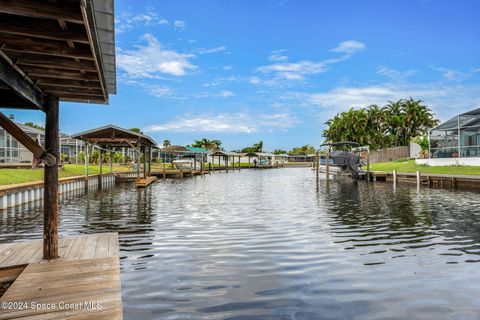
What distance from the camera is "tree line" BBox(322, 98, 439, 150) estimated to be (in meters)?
71.5

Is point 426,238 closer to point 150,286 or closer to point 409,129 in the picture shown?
point 150,286

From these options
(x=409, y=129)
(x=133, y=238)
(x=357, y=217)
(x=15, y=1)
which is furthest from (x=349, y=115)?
(x=15, y=1)

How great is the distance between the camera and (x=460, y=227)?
11.1 meters

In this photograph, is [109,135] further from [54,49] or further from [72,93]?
[54,49]

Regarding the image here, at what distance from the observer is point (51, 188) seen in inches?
236

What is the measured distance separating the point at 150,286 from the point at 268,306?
2.08 metres

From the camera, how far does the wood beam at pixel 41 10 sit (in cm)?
308

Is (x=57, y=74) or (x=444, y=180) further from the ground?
(x=57, y=74)

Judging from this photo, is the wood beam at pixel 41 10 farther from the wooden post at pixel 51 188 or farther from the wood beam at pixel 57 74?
the wooden post at pixel 51 188

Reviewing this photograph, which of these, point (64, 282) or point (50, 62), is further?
point (64, 282)

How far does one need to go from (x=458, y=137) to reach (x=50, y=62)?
117ft

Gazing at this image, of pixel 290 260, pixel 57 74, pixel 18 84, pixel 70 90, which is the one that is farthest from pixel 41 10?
pixel 290 260

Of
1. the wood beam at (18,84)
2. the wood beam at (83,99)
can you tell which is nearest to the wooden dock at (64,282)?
the wood beam at (18,84)

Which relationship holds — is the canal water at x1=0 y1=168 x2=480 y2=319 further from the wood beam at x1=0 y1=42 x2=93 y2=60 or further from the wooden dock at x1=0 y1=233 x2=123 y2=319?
the wood beam at x1=0 y1=42 x2=93 y2=60
